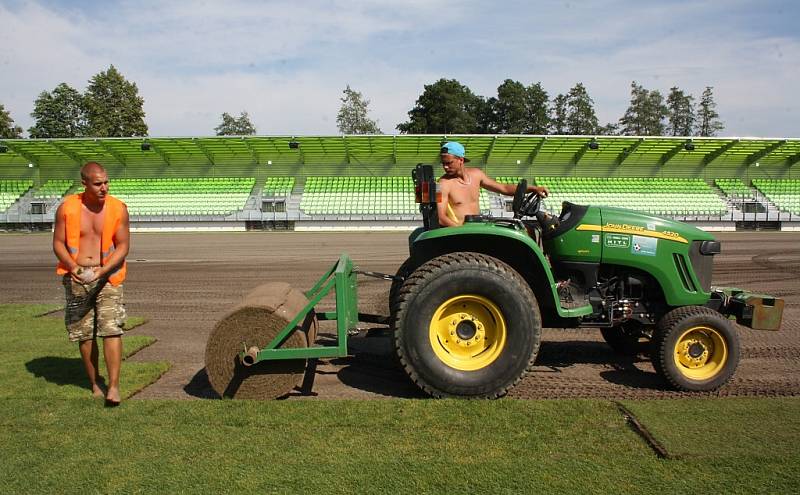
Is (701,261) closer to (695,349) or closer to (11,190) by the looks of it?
(695,349)

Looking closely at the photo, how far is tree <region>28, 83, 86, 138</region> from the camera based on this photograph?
60906 mm

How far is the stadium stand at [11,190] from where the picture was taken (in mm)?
36406

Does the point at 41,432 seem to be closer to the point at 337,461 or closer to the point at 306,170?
the point at 337,461

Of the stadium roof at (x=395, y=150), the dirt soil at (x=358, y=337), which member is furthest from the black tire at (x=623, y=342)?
the stadium roof at (x=395, y=150)

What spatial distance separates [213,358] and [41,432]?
1184mm

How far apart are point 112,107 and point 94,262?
6062 centimetres

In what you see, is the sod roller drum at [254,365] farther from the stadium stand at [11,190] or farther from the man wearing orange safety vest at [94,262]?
the stadium stand at [11,190]

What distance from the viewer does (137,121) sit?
5838 cm

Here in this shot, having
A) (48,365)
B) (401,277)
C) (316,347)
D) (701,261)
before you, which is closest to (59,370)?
(48,365)

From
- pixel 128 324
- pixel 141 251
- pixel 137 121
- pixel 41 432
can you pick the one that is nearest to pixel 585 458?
pixel 41 432

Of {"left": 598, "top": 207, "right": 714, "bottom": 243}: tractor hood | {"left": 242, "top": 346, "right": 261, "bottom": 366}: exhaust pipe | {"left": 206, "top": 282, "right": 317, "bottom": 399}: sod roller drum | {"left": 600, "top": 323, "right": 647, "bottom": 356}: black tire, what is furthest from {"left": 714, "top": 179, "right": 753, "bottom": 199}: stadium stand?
{"left": 242, "top": 346, "right": 261, "bottom": 366}: exhaust pipe

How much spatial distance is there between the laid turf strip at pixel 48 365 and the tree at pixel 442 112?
6239cm

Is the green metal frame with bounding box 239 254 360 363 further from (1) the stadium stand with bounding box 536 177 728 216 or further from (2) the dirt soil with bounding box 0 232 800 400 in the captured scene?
(1) the stadium stand with bounding box 536 177 728 216

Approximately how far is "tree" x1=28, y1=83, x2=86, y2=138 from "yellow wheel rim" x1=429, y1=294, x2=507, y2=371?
6595 centimetres
